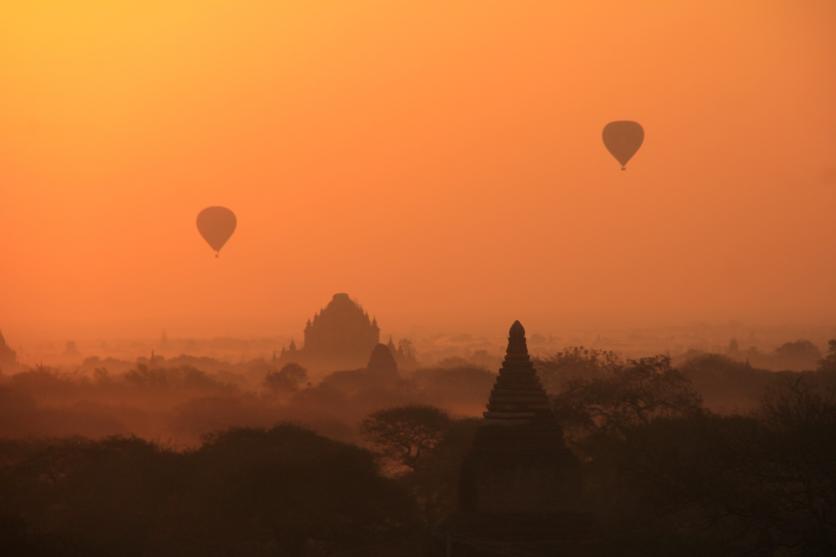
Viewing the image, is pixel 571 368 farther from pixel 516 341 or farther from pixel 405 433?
pixel 516 341

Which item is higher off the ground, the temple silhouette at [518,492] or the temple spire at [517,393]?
the temple spire at [517,393]

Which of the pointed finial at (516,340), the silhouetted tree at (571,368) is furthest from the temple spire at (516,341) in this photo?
the silhouetted tree at (571,368)

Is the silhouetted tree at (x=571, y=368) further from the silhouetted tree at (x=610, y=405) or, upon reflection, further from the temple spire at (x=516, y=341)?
the temple spire at (x=516, y=341)

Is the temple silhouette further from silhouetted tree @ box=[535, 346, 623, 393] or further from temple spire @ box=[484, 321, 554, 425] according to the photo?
silhouetted tree @ box=[535, 346, 623, 393]

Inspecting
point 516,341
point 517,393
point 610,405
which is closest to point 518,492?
point 517,393

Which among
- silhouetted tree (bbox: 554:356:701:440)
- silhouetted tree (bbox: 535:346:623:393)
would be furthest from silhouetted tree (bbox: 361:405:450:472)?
silhouetted tree (bbox: 535:346:623:393)

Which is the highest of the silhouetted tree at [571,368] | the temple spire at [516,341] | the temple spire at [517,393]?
the silhouetted tree at [571,368]
